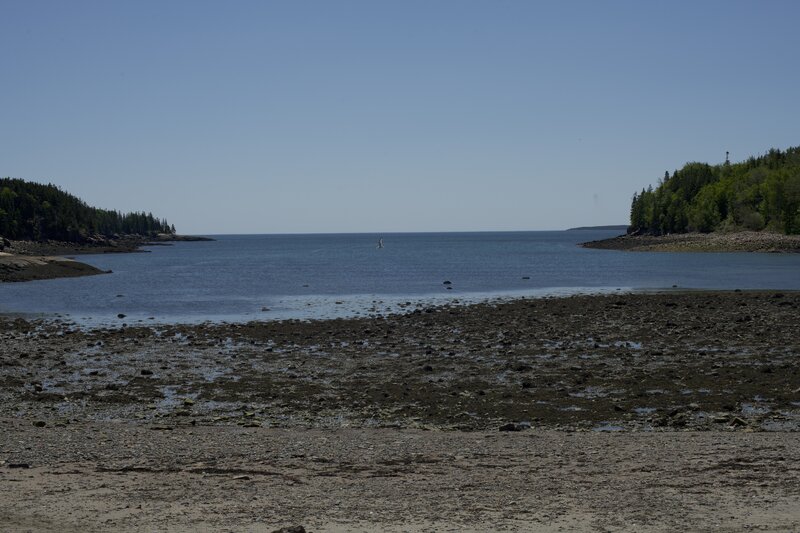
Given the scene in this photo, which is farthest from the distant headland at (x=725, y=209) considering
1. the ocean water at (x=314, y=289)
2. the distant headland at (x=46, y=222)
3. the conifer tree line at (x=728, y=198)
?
the distant headland at (x=46, y=222)

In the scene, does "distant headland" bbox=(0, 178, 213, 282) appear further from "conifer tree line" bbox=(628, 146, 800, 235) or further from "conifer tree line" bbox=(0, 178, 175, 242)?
"conifer tree line" bbox=(628, 146, 800, 235)

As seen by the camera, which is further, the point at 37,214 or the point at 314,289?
the point at 37,214

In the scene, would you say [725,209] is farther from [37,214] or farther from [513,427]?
[513,427]

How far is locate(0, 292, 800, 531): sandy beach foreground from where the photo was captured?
10.9 m

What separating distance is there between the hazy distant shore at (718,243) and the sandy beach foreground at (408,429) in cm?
9851

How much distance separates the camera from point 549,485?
39.8 feet

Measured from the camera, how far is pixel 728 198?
518 feet

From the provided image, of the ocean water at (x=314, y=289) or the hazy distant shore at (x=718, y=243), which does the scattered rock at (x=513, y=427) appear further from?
the hazy distant shore at (x=718, y=243)

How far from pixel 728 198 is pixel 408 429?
157m

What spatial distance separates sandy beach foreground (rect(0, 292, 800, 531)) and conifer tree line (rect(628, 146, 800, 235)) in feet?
380

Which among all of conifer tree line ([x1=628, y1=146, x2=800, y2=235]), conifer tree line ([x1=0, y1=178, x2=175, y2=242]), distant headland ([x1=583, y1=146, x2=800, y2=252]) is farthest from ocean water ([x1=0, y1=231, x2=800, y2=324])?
conifer tree line ([x1=0, y1=178, x2=175, y2=242])

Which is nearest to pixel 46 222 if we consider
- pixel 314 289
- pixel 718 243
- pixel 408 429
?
pixel 314 289

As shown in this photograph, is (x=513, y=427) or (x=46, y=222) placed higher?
(x=46, y=222)

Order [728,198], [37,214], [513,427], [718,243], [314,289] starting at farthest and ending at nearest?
[37,214], [728,198], [718,243], [314,289], [513,427]
